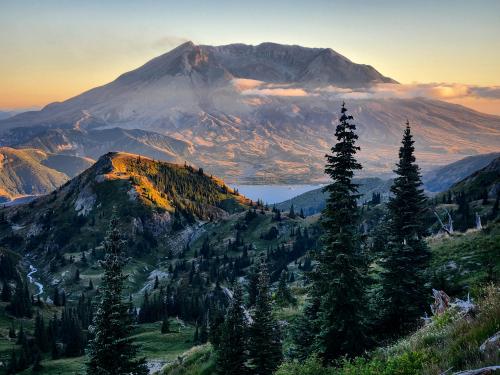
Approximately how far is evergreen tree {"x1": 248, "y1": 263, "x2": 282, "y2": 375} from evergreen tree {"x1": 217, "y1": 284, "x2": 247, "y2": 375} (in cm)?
68

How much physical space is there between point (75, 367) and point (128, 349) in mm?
58231

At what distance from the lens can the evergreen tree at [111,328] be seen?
3256 centimetres

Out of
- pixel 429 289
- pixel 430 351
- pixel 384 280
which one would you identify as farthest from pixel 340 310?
pixel 430 351

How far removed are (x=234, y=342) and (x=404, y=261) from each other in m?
13.4

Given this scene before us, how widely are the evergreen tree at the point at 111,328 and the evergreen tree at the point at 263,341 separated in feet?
31.9

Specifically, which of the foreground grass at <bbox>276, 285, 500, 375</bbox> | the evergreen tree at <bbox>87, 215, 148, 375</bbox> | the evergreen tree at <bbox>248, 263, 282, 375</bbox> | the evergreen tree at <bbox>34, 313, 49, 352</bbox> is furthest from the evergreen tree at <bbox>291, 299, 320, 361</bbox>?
the evergreen tree at <bbox>34, 313, 49, 352</bbox>

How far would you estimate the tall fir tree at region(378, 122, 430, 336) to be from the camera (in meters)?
26.9

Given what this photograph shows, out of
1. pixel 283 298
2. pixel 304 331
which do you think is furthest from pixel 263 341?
pixel 283 298

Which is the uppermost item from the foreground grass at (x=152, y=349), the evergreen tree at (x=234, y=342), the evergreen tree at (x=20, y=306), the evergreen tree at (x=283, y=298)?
the evergreen tree at (x=234, y=342)

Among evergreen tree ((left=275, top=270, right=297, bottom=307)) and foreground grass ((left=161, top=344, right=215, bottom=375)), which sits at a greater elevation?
evergreen tree ((left=275, top=270, right=297, bottom=307))

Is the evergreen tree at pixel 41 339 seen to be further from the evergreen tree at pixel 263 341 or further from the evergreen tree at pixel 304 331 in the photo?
the evergreen tree at pixel 304 331

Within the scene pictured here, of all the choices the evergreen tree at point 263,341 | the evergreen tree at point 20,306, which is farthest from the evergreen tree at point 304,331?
the evergreen tree at point 20,306

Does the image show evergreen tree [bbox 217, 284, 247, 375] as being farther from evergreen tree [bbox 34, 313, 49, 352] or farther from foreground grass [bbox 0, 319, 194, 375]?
evergreen tree [bbox 34, 313, 49, 352]

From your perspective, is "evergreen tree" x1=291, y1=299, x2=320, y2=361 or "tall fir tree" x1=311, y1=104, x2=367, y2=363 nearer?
"tall fir tree" x1=311, y1=104, x2=367, y2=363
